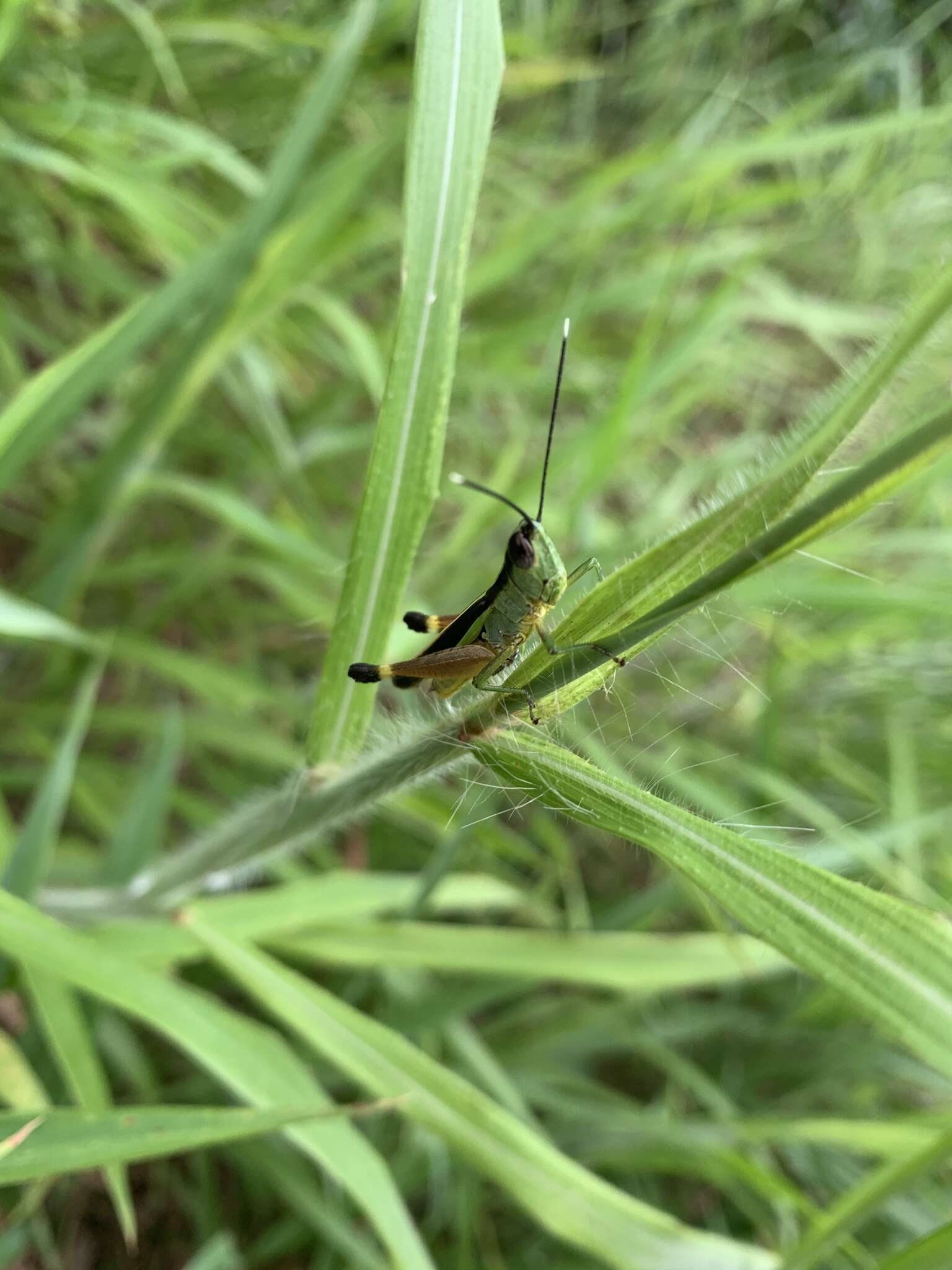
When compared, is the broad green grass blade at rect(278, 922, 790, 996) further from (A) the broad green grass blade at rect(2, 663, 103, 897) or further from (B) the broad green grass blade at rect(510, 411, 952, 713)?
(B) the broad green grass blade at rect(510, 411, 952, 713)

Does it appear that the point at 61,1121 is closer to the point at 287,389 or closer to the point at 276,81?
the point at 287,389

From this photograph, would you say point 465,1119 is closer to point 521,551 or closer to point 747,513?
point 521,551

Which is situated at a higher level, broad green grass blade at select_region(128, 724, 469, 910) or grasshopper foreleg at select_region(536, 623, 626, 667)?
grasshopper foreleg at select_region(536, 623, 626, 667)

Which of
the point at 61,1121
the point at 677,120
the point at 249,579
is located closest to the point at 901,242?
the point at 677,120

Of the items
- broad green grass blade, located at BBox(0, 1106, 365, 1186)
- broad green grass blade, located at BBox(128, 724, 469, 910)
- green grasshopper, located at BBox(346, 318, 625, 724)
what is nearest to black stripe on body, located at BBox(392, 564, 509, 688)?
green grasshopper, located at BBox(346, 318, 625, 724)

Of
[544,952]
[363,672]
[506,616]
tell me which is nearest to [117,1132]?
[363,672]

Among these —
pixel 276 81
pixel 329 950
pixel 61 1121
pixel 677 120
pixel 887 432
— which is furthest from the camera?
pixel 677 120
